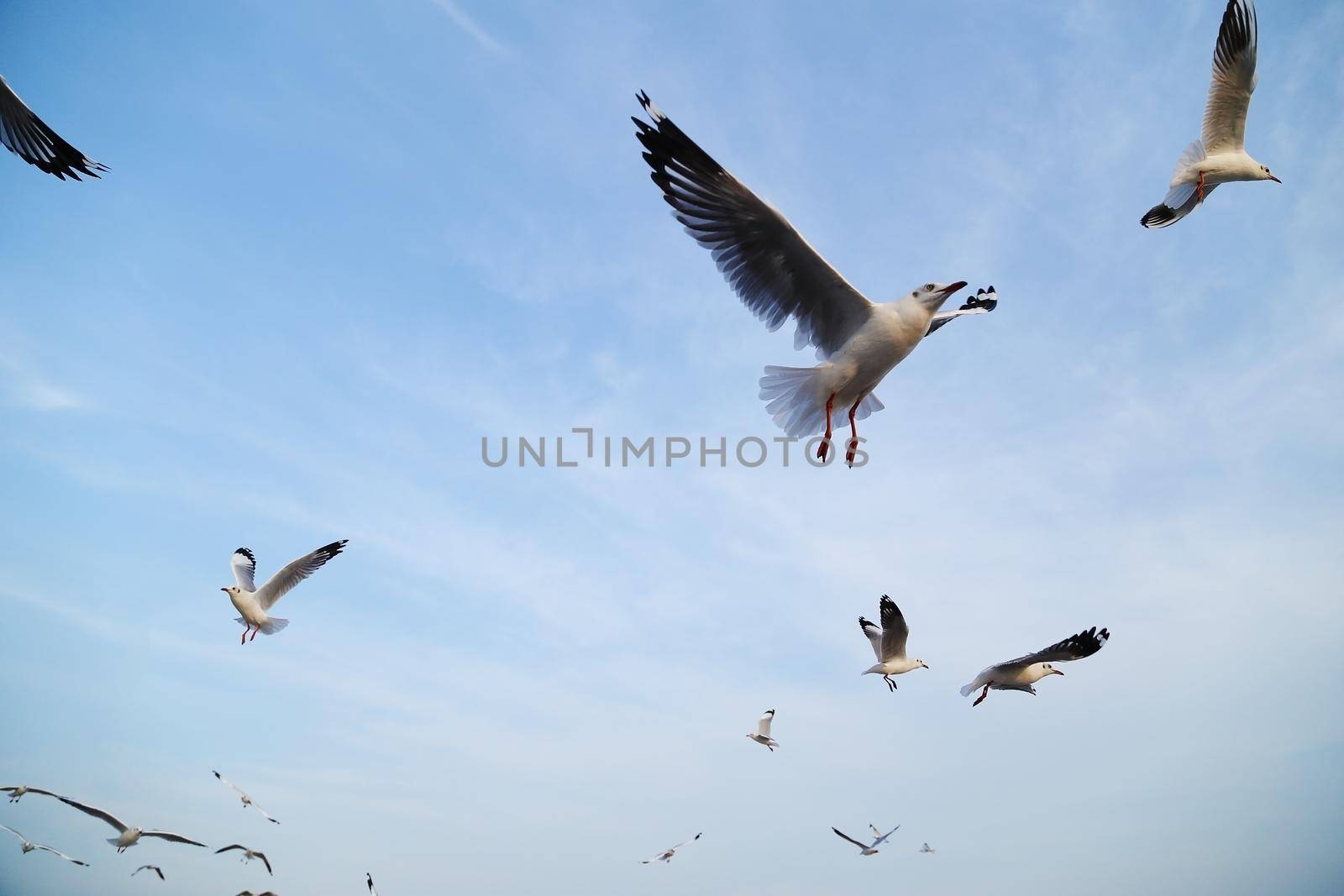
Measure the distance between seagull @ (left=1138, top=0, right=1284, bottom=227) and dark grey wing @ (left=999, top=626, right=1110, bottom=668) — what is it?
444 cm

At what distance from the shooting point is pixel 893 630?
455 inches

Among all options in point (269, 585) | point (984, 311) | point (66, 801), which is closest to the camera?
point (984, 311)

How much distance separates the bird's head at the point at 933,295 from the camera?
24.4 ft

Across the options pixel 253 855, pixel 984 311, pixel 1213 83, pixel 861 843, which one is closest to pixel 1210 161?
pixel 1213 83

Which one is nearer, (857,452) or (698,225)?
(698,225)

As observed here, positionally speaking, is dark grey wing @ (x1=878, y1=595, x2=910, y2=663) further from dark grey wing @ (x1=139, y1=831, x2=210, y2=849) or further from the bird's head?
dark grey wing @ (x1=139, y1=831, x2=210, y2=849)

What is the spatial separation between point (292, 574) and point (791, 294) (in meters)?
9.52

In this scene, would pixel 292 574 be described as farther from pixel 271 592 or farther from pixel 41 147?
pixel 41 147

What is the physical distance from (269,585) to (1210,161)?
43.0ft

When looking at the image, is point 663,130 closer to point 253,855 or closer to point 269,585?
point 269,585

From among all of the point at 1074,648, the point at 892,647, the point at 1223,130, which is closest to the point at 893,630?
the point at 892,647

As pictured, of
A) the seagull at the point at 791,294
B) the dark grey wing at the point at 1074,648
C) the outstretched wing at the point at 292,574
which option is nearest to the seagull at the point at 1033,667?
the dark grey wing at the point at 1074,648

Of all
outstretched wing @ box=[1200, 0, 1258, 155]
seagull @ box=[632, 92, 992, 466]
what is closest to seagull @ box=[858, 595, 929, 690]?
seagull @ box=[632, 92, 992, 466]

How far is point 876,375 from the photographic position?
778cm
